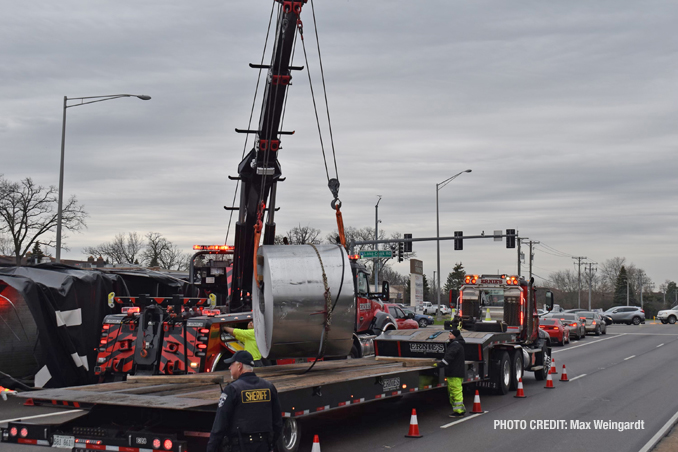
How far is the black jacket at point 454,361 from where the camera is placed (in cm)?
1245

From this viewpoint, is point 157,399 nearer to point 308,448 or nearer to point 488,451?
point 308,448

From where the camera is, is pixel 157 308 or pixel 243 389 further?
pixel 157 308

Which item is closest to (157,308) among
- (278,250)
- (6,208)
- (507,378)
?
(278,250)

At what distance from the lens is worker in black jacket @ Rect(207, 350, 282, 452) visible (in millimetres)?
5797

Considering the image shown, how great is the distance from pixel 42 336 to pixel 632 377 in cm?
1460

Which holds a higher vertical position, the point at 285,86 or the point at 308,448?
the point at 285,86

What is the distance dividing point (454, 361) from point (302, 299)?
374 cm

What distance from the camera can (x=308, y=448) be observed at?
985 cm

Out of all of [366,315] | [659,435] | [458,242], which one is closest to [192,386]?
[659,435]

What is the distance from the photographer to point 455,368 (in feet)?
40.9

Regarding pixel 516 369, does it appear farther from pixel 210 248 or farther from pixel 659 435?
pixel 210 248

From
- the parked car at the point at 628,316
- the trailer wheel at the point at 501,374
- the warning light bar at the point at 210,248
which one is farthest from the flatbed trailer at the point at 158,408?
the parked car at the point at 628,316

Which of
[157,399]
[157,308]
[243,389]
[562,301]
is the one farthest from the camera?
[562,301]

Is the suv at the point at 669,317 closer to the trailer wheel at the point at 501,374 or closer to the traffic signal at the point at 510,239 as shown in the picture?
the traffic signal at the point at 510,239
